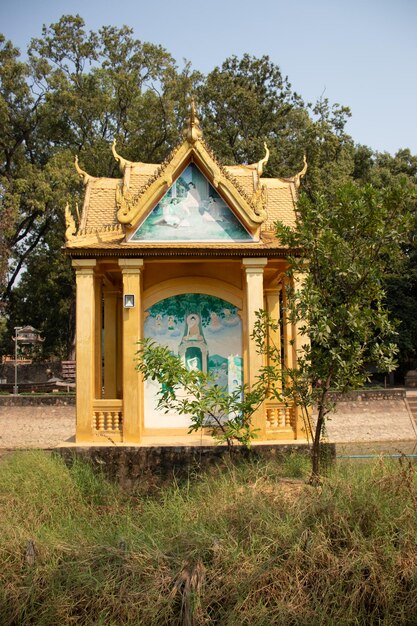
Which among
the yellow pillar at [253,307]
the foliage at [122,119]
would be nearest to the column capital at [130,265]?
the yellow pillar at [253,307]

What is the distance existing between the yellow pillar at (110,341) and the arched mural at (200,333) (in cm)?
192

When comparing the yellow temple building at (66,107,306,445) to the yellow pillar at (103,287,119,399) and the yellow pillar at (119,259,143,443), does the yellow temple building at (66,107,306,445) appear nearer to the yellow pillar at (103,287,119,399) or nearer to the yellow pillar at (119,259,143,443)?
the yellow pillar at (119,259,143,443)

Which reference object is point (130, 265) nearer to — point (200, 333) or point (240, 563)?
point (200, 333)

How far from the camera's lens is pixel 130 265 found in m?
12.6

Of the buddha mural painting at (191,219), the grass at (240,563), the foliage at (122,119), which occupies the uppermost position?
the foliage at (122,119)

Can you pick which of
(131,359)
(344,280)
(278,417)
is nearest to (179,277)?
(131,359)

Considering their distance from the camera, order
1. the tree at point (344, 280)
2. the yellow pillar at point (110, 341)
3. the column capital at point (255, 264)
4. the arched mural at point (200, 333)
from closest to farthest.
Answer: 1. the tree at point (344, 280)
2. the column capital at point (255, 264)
3. the arched mural at point (200, 333)
4. the yellow pillar at point (110, 341)

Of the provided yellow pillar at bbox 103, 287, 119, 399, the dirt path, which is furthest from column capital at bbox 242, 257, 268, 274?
the dirt path

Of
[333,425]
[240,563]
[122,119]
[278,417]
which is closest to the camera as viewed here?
[240,563]

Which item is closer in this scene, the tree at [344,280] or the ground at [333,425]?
the tree at [344,280]

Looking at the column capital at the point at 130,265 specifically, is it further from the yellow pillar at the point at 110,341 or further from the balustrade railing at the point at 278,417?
the balustrade railing at the point at 278,417

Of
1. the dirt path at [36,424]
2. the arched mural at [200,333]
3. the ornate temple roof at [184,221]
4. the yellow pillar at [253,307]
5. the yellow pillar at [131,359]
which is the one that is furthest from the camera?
the dirt path at [36,424]

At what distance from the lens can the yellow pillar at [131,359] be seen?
12188mm

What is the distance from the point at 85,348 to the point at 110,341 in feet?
10.6
